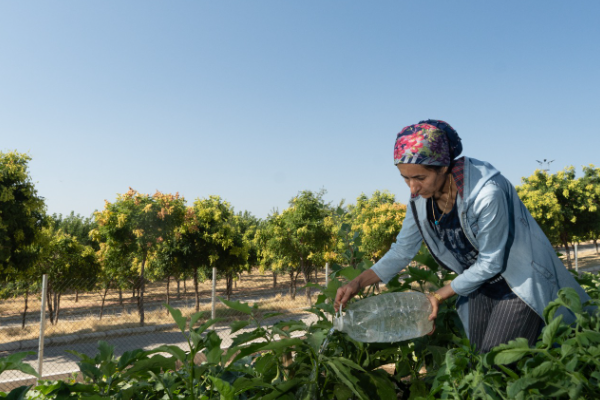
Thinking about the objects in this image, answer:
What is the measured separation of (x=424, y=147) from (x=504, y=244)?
0.40 m

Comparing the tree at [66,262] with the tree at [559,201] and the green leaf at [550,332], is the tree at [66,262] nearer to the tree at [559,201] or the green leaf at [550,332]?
the green leaf at [550,332]

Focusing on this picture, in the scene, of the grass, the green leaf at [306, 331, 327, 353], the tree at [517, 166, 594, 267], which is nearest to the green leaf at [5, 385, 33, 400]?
the green leaf at [306, 331, 327, 353]

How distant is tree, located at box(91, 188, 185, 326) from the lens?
15656mm

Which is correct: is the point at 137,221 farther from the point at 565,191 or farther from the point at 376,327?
the point at 565,191

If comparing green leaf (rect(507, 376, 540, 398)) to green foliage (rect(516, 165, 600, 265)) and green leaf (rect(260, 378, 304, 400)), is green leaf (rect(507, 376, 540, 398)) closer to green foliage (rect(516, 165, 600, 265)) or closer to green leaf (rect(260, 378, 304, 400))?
green leaf (rect(260, 378, 304, 400))

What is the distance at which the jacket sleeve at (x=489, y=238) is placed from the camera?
1.43 m

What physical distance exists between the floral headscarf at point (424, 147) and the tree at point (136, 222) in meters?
15.1

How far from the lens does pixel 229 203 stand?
2186 cm

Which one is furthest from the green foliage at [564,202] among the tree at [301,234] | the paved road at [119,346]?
the paved road at [119,346]

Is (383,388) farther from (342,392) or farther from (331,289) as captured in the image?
(331,289)

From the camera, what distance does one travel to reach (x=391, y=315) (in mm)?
1612

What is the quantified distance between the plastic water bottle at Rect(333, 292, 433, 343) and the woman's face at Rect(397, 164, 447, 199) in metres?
0.36

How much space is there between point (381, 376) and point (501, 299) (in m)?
0.59

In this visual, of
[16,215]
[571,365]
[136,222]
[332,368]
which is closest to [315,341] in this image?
[332,368]
